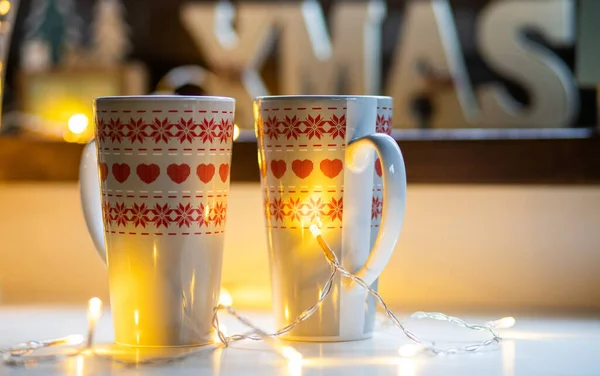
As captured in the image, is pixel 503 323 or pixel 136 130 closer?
pixel 136 130

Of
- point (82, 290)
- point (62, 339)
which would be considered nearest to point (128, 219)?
point (62, 339)

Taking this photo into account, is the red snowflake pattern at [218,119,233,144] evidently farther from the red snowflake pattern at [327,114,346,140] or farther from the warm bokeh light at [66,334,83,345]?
the warm bokeh light at [66,334,83,345]

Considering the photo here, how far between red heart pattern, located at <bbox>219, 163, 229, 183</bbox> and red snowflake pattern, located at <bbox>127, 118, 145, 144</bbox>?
62 mm

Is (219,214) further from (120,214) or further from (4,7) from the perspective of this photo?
(4,7)

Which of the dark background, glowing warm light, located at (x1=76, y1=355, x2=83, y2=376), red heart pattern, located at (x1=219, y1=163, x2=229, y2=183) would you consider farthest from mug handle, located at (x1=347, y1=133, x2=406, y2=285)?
the dark background

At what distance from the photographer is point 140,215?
0.60m

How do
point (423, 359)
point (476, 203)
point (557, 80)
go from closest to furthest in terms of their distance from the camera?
point (423, 359), point (476, 203), point (557, 80)

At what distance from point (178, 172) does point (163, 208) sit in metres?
0.03

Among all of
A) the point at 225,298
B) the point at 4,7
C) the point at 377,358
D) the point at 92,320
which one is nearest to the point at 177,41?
the point at 4,7

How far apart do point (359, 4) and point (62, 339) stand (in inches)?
54.6

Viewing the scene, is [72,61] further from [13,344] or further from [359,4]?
[13,344]

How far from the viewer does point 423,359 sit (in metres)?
0.59

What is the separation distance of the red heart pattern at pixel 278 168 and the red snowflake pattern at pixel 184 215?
70 mm

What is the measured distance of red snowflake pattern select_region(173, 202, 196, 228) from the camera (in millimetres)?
602
